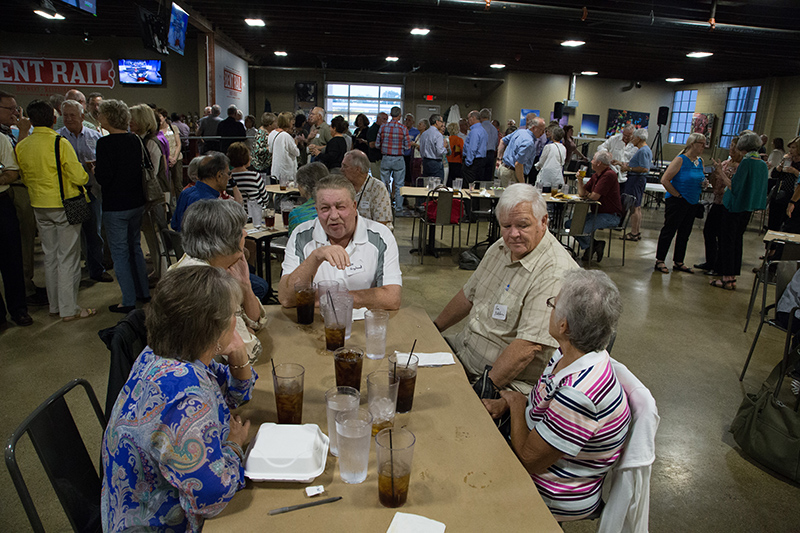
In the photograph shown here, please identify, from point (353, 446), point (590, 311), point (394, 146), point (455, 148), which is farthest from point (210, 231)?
point (455, 148)

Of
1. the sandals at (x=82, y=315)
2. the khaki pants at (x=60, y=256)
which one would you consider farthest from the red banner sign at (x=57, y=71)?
the sandals at (x=82, y=315)

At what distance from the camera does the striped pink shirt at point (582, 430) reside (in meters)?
1.32

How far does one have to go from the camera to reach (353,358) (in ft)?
4.88

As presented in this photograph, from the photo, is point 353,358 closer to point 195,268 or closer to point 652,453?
point 195,268

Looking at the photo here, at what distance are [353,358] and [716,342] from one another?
4062 mm

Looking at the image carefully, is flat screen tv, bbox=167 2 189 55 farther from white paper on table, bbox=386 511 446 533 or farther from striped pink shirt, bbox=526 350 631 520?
white paper on table, bbox=386 511 446 533

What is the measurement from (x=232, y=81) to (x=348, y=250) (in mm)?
12614

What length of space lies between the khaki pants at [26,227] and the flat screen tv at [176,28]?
3.67 meters

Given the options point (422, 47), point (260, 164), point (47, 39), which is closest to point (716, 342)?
point (260, 164)

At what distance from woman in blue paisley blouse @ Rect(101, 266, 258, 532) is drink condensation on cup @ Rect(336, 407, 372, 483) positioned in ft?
0.76

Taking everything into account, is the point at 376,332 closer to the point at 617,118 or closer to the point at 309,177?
the point at 309,177

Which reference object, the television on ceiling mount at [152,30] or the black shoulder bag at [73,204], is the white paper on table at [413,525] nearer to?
the black shoulder bag at [73,204]

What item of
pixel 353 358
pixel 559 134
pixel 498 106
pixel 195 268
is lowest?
pixel 353 358

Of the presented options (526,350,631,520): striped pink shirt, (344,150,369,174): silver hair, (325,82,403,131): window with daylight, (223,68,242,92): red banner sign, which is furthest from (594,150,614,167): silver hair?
(325,82,403,131): window with daylight
